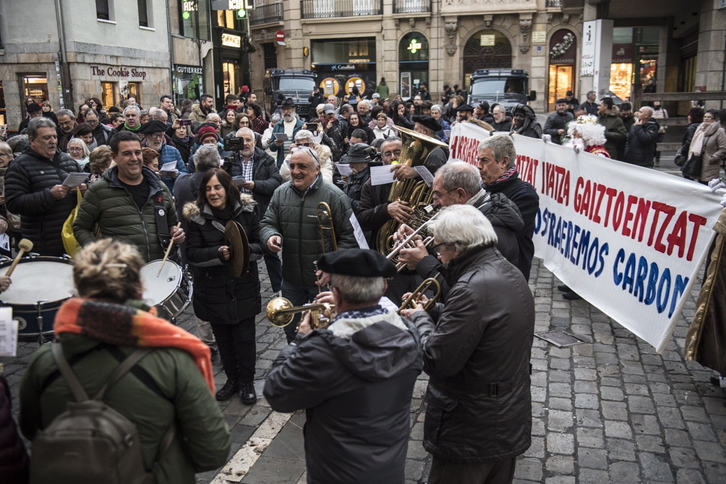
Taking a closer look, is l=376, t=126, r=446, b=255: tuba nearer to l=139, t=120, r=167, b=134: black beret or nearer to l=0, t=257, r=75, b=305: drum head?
l=0, t=257, r=75, b=305: drum head

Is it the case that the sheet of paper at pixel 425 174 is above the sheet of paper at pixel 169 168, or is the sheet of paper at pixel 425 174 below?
above

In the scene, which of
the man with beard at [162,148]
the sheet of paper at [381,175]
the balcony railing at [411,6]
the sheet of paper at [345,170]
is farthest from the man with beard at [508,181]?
the balcony railing at [411,6]

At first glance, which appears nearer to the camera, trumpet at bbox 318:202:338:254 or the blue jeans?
trumpet at bbox 318:202:338:254

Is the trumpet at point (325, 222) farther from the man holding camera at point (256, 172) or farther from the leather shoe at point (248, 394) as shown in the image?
the man holding camera at point (256, 172)

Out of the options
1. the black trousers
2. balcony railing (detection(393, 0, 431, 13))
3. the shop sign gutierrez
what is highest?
balcony railing (detection(393, 0, 431, 13))

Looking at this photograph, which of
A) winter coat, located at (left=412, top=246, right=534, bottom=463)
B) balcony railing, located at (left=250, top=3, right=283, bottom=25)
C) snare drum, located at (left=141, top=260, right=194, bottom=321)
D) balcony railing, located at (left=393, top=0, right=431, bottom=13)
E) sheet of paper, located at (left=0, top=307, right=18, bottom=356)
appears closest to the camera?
sheet of paper, located at (left=0, top=307, right=18, bottom=356)

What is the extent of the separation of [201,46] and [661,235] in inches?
1078

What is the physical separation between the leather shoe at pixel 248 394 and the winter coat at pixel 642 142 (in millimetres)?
8397

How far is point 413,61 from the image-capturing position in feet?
124

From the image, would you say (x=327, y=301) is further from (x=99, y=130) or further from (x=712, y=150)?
(x=712, y=150)

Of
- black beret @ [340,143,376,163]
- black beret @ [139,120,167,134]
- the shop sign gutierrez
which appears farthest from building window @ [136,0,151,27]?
black beret @ [340,143,376,163]

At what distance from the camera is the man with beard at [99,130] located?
423 inches

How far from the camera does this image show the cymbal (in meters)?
4.93

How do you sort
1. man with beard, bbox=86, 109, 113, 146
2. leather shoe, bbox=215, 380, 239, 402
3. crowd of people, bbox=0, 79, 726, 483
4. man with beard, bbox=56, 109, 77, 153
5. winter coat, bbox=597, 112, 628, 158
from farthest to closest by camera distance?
winter coat, bbox=597, 112, 628, 158 < man with beard, bbox=86, 109, 113, 146 < man with beard, bbox=56, 109, 77, 153 < leather shoe, bbox=215, 380, 239, 402 < crowd of people, bbox=0, 79, 726, 483
